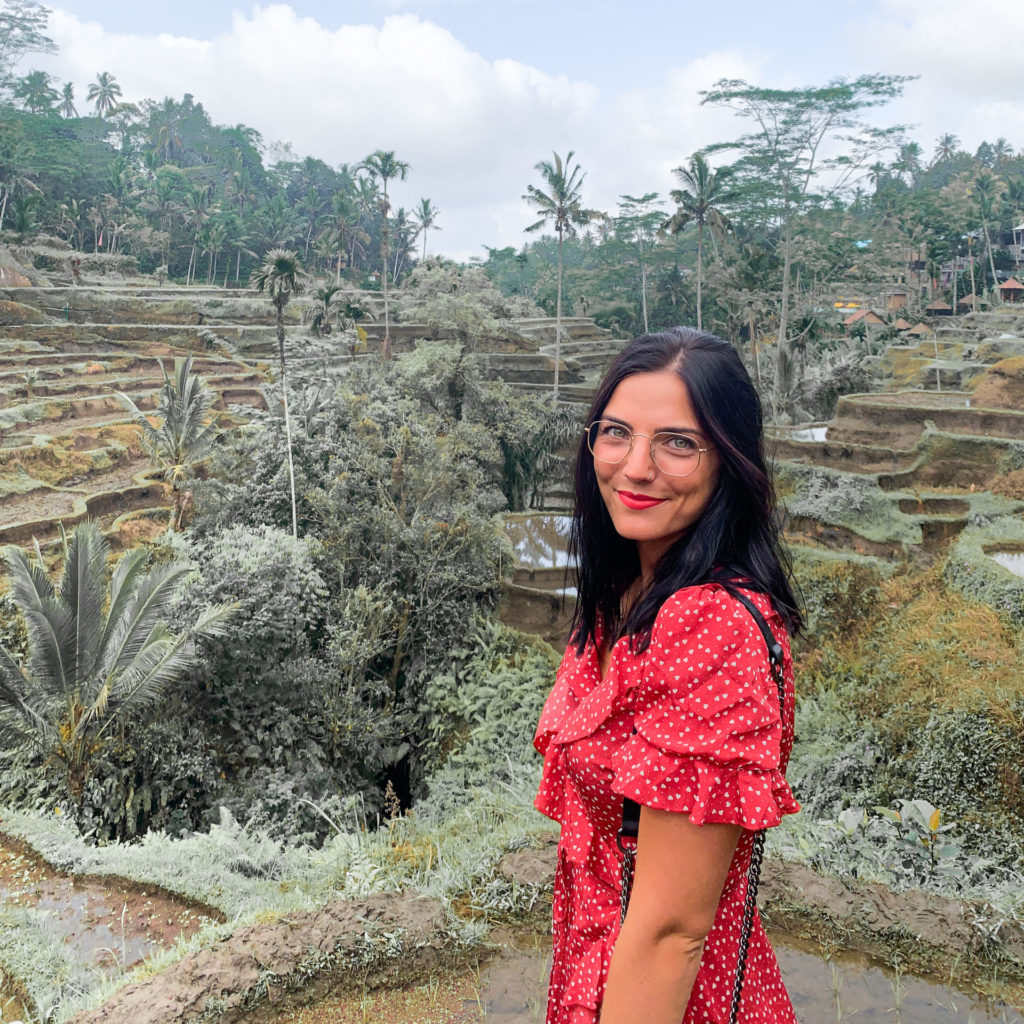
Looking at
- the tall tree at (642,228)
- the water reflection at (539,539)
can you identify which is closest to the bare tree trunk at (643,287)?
the tall tree at (642,228)

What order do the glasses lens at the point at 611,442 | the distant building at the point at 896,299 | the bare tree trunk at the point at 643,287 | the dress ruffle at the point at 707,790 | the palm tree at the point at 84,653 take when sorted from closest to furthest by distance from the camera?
the dress ruffle at the point at 707,790, the glasses lens at the point at 611,442, the palm tree at the point at 84,653, the bare tree trunk at the point at 643,287, the distant building at the point at 896,299

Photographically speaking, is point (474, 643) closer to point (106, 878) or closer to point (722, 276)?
point (106, 878)

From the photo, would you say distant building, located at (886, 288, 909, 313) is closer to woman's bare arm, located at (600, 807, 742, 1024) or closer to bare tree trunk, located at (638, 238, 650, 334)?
bare tree trunk, located at (638, 238, 650, 334)

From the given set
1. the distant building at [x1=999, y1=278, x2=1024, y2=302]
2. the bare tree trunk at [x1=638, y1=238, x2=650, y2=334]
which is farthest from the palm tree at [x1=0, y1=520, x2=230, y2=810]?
the distant building at [x1=999, y1=278, x2=1024, y2=302]

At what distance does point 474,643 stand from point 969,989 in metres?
9.03

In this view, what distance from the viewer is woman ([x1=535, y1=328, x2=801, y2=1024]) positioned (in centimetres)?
90

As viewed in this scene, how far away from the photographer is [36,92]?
40344 mm

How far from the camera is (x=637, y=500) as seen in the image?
3.61 feet

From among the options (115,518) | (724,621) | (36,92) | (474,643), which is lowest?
(474,643)

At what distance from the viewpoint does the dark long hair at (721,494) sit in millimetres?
1033

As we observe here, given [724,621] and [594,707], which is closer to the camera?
[724,621]

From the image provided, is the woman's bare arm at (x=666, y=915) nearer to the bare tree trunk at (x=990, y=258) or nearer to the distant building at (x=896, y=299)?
the bare tree trunk at (x=990, y=258)

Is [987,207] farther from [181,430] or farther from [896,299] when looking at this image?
[181,430]

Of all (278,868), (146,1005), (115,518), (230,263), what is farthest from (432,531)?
(230,263)
